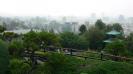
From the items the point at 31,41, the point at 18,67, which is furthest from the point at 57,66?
the point at 31,41

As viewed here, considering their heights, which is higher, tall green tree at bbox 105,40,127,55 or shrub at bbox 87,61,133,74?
tall green tree at bbox 105,40,127,55

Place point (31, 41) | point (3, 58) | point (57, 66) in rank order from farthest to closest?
point (31, 41)
point (3, 58)
point (57, 66)

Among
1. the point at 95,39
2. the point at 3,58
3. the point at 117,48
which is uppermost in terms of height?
the point at 95,39

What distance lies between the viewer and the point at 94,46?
21.1 metres

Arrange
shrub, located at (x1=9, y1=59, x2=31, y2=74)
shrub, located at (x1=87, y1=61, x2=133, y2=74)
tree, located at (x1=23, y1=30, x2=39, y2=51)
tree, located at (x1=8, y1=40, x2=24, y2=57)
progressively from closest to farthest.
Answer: shrub, located at (x1=9, y1=59, x2=31, y2=74) → shrub, located at (x1=87, y1=61, x2=133, y2=74) → tree, located at (x1=8, y1=40, x2=24, y2=57) → tree, located at (x1=23, y1=30, x2=39, y2=51)

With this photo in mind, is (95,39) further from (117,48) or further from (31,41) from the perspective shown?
(31,41)

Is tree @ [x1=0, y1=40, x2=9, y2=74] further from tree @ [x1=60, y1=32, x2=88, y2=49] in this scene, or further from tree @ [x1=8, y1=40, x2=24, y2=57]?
tree @ [x1=60, y1=32, x2=88, y2=49]

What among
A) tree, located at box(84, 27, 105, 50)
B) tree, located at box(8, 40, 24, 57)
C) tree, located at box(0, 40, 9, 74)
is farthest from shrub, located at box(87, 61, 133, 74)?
tree, located at box(84, 27, 105, 50)

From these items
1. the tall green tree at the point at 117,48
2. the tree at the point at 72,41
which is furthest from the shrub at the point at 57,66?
the tree at the point at 72,41

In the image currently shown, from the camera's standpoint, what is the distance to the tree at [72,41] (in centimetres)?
1961

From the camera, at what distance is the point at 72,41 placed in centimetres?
1969

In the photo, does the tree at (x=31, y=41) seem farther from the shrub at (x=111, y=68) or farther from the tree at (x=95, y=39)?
the tree at (x=95, y=39)

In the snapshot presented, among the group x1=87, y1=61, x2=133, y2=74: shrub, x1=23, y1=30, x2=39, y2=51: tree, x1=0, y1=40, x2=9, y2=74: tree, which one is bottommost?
x1=87, y1=61, x2=133, y2=74: shrub

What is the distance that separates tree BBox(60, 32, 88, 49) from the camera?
19.6m
